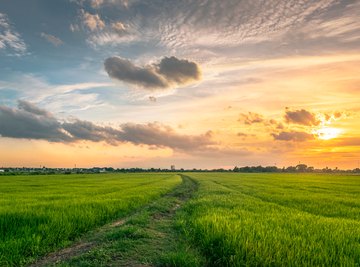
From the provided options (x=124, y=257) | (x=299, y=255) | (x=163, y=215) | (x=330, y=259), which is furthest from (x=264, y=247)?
(x=163, y=215)

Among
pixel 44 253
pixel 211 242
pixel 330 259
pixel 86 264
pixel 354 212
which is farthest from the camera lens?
pixel 354 212

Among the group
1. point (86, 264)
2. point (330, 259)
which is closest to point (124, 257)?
point (86, 264)

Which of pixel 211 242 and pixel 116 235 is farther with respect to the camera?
pixel 116 235

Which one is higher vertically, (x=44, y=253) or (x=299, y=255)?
(x=299, y=255)

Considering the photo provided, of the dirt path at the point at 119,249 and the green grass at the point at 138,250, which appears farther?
the dirt path at the point at 119,249

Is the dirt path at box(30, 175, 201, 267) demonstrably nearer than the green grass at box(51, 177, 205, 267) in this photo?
No

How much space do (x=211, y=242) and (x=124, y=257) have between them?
8.45ft

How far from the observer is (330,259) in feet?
20.4

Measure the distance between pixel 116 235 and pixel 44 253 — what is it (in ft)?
8.18

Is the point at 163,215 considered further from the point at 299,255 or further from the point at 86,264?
the point at 299,255

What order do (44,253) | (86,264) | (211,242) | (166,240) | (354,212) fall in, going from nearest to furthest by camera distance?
(86,264), (211,242), (44,253), (166,240), (354,212)

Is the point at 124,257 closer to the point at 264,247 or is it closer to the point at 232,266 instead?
the point at 232,266

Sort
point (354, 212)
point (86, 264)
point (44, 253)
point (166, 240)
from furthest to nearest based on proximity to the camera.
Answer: point (354, 212) < point (166, 240) < point (44, 253) < point (86, 264)

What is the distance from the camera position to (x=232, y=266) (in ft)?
21.4
